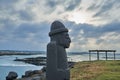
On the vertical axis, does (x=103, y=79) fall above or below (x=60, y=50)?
below

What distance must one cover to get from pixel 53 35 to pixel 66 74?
1.42 metres

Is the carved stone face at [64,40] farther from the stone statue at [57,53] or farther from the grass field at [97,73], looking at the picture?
the grass field at [97,73]

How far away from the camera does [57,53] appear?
32.9ft

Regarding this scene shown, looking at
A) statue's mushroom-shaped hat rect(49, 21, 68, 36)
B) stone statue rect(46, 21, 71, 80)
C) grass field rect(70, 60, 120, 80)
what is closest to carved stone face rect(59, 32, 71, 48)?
stone statue rect(46, 21, 71, 80)

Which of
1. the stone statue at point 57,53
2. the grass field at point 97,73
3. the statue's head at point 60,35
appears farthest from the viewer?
the grass field at point 97,73

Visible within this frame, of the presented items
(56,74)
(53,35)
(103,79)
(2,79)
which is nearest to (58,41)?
(53,35)

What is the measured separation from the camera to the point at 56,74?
32.4 feet

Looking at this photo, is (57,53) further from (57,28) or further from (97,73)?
(97,73)

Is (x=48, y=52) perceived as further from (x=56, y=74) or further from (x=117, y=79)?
(x=117, y=79)

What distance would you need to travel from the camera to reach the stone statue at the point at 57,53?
9859 millimetres

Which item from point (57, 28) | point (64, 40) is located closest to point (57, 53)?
point (64, 40)

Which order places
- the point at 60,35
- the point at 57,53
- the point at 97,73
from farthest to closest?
the point at 97,73 < the point at 60,35 < the point at 57,53

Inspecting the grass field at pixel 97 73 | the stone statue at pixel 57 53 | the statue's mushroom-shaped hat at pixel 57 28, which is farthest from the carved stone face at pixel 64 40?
the grass field at pixel 97 73

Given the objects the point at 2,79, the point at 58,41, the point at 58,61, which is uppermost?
the point at 58,41
